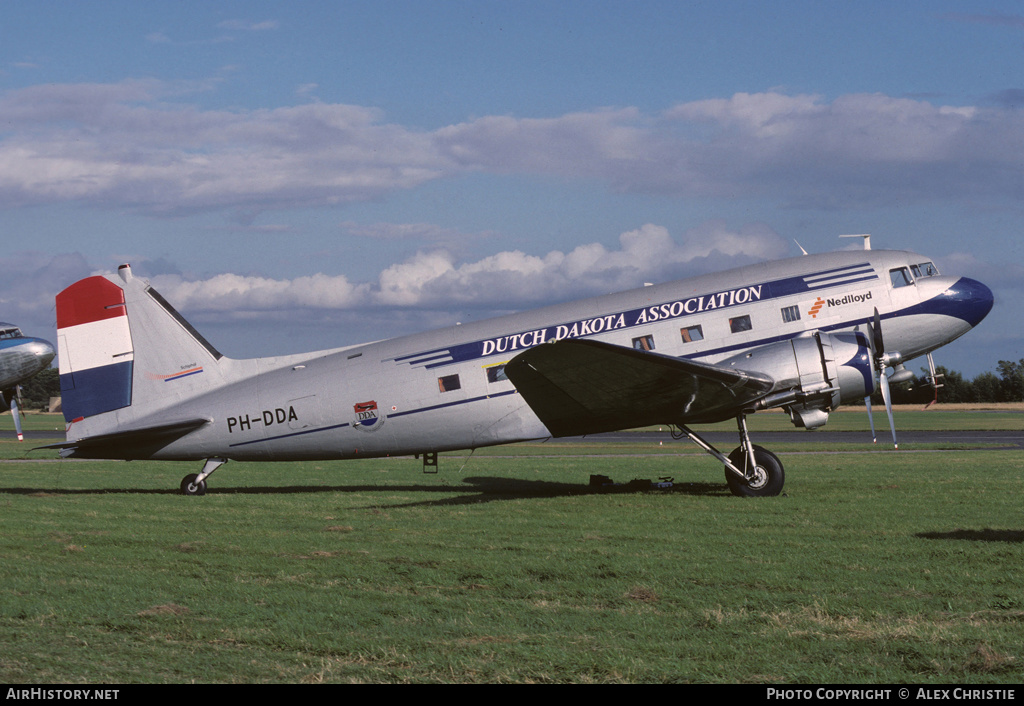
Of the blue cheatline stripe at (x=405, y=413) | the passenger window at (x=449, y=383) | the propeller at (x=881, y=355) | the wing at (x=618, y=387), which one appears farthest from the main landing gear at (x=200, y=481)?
the propeller at (x=881, y=355)

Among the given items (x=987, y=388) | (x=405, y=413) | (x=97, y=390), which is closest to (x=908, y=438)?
(x=405, y=413)

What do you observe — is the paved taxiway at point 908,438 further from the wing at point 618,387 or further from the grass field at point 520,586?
the grass field at point 520,586

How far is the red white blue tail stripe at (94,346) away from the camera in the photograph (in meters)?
20.1

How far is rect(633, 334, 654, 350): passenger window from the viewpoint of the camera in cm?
1844

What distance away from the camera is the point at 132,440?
19.6 metres

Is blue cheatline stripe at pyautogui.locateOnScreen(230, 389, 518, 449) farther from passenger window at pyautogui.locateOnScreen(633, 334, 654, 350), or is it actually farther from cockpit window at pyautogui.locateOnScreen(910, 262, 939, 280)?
cockpit window at pyautogui.locateOnScreen(910, 262, 939, 280)

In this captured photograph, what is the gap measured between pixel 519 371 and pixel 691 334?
12.8 feet

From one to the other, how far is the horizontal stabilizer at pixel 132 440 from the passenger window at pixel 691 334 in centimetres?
1053

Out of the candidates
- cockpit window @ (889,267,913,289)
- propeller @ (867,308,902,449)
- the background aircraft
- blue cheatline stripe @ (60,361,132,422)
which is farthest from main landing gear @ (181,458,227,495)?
the background aircraft

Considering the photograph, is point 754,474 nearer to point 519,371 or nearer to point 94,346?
point 519,371

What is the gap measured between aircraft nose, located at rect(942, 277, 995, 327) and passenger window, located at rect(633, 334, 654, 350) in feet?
20.6
